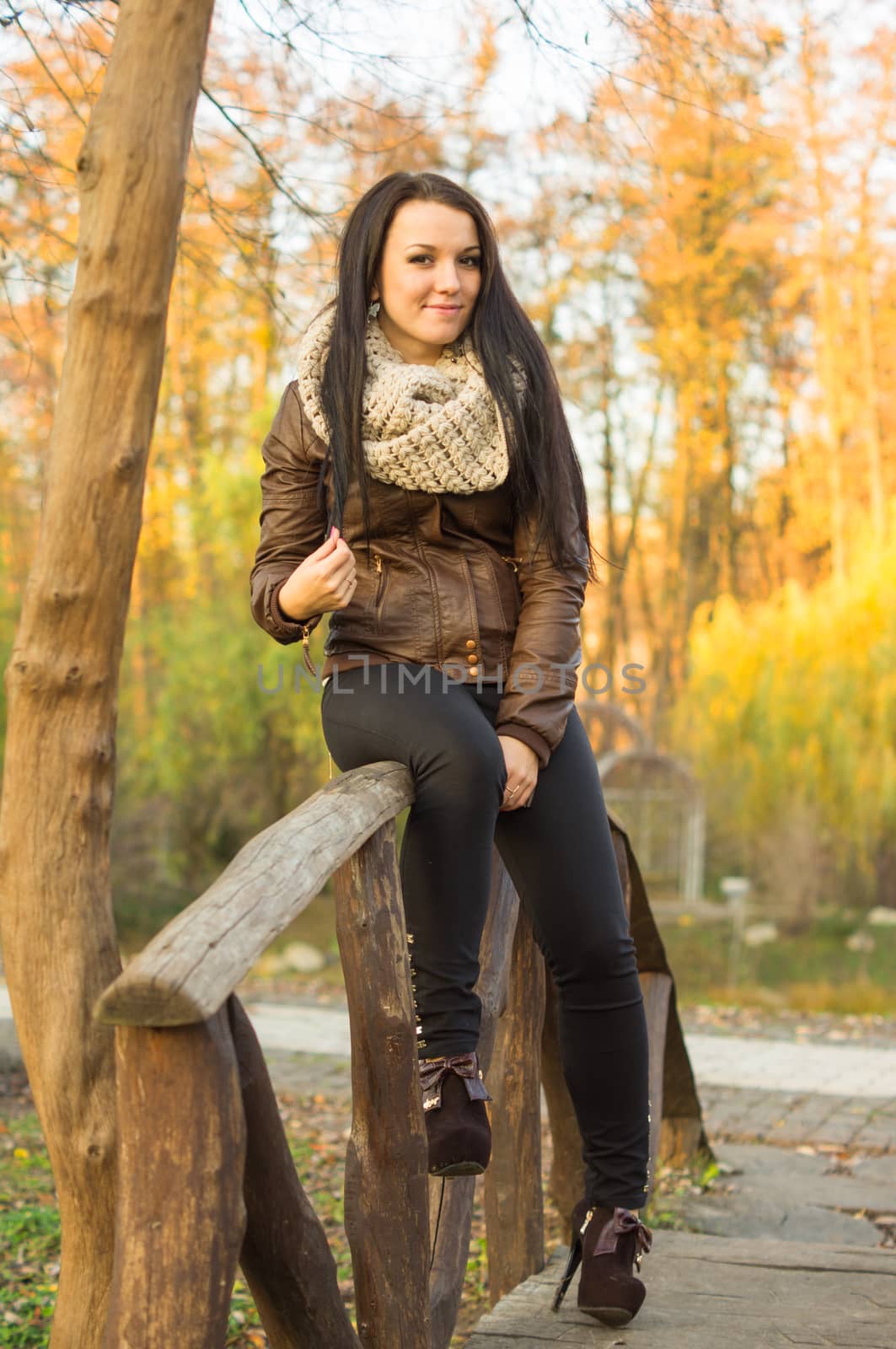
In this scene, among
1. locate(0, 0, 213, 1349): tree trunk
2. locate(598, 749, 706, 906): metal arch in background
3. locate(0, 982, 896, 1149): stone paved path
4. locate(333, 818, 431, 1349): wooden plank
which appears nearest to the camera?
locate(0, 0, 213, 1349): tree trunk

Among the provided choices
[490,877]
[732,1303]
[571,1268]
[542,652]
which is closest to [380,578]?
[542,652]

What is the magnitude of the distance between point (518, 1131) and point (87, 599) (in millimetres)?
1724

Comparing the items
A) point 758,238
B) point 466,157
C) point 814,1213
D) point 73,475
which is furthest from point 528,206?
point 73,475

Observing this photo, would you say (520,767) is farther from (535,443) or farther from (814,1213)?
(814,1213)

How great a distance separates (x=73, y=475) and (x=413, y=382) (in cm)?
69

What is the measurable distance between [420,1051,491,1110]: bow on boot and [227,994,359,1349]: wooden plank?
1.07 ft

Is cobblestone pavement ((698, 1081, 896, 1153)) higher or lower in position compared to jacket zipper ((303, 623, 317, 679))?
lower

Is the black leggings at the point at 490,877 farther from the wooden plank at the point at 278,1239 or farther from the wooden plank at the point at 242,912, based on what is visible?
the wooden plank at the point at 278,1239

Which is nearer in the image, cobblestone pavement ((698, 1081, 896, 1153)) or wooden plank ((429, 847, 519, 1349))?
wooden plank ((429, 847, 519, 1349))

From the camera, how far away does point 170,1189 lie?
147cm

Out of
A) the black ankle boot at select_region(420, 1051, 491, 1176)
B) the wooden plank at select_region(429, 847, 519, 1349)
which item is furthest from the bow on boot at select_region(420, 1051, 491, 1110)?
the wooden plank at select_region(429, 847, 519, 1349)

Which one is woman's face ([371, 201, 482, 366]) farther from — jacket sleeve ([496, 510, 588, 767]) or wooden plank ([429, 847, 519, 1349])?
wooden plank ([429, 847, 519, 1349])

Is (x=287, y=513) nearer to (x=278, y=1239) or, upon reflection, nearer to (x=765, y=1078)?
(x=278, y=1239)

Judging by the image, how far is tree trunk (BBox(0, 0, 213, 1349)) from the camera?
1.91m
